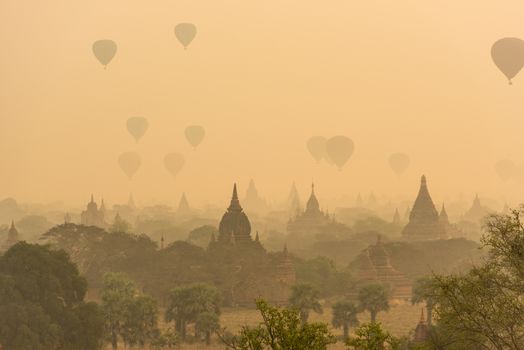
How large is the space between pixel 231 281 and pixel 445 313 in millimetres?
56060

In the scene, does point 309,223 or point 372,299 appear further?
point 309,223

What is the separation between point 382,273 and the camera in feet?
335

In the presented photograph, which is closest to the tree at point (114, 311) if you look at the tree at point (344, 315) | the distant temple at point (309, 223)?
the tree at point (344, 315)

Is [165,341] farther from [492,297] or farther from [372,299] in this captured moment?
[492,297]

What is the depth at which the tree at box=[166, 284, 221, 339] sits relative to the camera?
71.6 metres

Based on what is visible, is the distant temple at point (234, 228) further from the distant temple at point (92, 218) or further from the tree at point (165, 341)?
the distant temple at point (92, 218)

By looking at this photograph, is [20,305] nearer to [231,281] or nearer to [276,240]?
[231,281]

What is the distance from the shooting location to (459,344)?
134 ft

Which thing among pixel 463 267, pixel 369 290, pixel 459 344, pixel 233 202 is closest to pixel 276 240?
pixel 233 202

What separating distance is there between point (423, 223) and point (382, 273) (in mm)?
42856

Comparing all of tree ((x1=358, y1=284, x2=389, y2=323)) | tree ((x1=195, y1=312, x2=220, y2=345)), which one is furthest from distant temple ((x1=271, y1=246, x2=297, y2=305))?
tree ((x1=195, y1=312, x2=220, y2=345))

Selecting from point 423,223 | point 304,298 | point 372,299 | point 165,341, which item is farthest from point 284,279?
point 423,223

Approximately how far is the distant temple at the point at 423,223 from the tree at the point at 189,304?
73.9 meters

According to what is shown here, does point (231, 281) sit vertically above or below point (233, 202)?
below
